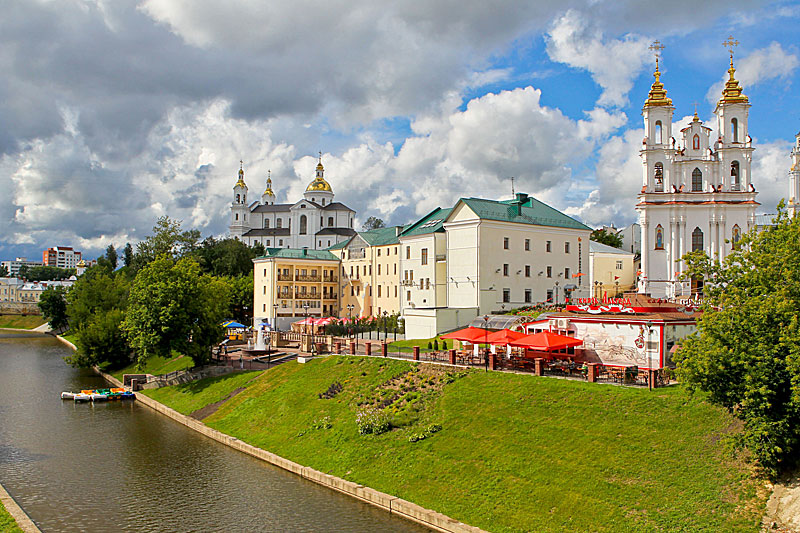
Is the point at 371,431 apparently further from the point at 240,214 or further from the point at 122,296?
the point at 240,214

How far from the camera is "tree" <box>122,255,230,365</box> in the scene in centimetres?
4834

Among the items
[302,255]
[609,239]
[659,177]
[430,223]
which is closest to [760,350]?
[659,177]

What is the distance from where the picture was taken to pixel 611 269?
7419cm

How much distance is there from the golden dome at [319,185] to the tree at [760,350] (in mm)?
129684

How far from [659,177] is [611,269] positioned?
20.5m

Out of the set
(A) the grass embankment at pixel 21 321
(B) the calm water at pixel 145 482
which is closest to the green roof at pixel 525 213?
(B) the calm water at pixel 145 482

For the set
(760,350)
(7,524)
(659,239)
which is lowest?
(7,524)

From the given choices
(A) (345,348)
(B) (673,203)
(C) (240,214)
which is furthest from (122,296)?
(C) (240,214)

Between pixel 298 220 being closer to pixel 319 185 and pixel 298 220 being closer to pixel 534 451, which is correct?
pixel 319 185

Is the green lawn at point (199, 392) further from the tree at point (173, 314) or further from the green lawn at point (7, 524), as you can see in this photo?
the green lawn at point (7, 524)

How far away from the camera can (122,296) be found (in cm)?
7688

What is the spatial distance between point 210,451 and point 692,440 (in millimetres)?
24345

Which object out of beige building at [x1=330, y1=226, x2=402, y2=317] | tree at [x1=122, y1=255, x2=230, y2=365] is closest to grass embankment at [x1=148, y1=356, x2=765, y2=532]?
tree at [x1=122, y1=255, x2=230, y2=365]

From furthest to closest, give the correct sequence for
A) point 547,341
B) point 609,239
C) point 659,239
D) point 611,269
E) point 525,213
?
point 609,239, point 611,269, point 525,213, point 659,239, point 547,341
